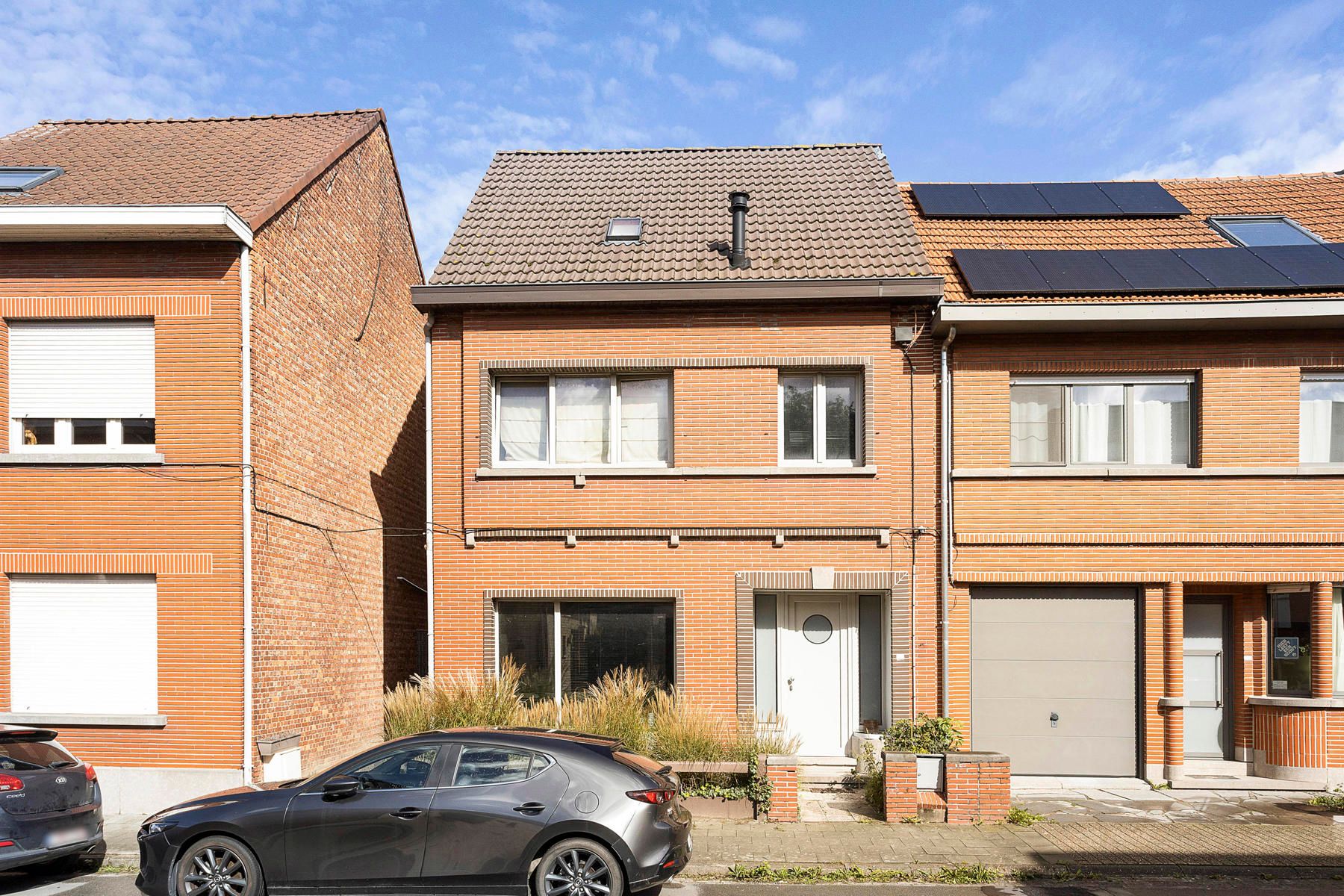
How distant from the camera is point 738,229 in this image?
1288 cm

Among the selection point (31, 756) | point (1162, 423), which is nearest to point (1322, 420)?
point (1162, 423)

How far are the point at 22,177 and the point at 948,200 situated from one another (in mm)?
12942

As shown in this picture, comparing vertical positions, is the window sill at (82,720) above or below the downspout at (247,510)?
below

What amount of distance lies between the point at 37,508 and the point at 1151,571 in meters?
13.3

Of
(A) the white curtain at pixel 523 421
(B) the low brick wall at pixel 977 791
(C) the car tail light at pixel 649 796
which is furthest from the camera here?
(A) the white curtain at pixel 523 421

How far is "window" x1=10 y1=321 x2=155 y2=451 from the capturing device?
11305 mm

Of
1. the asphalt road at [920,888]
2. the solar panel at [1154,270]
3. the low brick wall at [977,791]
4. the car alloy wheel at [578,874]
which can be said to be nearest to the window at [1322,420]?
the solar panel at [1154,270]

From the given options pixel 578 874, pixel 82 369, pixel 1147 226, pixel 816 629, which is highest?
pixel 1147 226

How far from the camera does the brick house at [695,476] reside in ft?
40.2

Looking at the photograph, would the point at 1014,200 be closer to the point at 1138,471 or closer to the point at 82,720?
the point at 1138,471

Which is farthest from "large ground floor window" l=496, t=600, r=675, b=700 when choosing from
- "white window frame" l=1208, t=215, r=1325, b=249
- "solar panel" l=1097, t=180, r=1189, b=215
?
"white window frame" l=1208, t=215, r=1325, b=249

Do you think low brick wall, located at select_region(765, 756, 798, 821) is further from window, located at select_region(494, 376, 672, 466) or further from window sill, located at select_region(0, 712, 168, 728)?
window sill, located at select_region(0, 712, 168, 728)

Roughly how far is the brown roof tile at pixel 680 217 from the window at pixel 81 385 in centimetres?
363

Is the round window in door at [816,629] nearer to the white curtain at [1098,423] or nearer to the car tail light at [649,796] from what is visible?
the white curtain at [1098,423]
